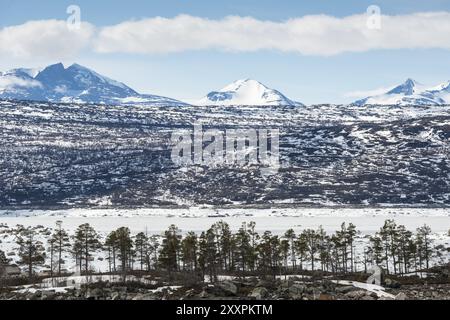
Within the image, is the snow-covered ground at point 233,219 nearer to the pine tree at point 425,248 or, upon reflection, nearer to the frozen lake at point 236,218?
Result: the frozen lake at point 236,218

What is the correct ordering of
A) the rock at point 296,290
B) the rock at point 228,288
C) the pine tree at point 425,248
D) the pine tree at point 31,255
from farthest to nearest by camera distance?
the pine tree at point 425,248
the pine tree at point 31,255
the rock at point 228,288
the rock at point 296,290

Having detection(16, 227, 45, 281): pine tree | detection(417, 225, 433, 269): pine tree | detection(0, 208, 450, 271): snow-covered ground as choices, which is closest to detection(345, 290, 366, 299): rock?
detection(417, 225, 433, 269): pine tree

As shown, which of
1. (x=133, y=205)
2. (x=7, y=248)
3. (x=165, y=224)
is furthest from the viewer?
(x=133, y=205)

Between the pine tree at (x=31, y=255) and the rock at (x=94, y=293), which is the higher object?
the rock at (x=94, y=293)

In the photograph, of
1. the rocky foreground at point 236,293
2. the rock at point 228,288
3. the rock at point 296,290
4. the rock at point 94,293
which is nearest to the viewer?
the rocky foreground at point 236,293

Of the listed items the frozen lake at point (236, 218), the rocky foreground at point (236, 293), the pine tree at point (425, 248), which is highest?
the rocky foreground at point (236, 293)

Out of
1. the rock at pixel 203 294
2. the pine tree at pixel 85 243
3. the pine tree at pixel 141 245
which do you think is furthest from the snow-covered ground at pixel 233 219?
the rock at pixel 203 294

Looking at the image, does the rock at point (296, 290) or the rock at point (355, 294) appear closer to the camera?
the rock at point (355, 294)
